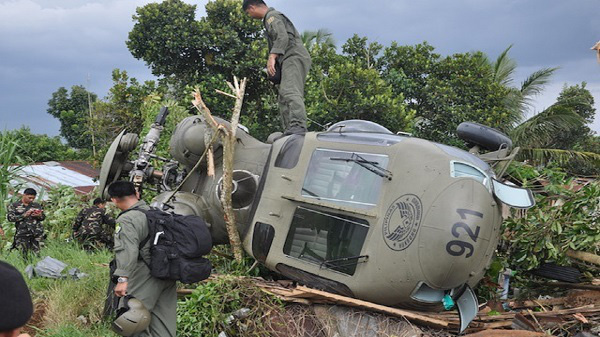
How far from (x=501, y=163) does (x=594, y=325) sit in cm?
171

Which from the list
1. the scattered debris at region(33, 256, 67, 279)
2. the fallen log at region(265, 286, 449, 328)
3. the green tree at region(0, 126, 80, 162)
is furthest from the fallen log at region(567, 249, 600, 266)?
the green tree at region(0, 126, 80, 162)

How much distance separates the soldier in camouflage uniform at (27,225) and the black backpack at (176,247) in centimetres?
535

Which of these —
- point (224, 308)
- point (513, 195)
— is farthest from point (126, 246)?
point (513, 195)

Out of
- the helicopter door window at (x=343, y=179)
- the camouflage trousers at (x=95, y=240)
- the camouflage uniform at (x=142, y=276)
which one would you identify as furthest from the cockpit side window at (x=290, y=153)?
the camouflage trousers at (x=95, y=240)

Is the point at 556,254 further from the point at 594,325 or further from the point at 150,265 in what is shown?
the point at 150,265

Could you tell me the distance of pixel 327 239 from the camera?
5.16 m

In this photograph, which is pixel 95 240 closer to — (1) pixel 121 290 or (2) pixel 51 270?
(2) pixel 51 270

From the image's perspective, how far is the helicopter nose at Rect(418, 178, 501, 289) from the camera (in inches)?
176

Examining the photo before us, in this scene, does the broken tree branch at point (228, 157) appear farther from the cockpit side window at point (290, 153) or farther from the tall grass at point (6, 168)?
the tall grass at point (6, 168)

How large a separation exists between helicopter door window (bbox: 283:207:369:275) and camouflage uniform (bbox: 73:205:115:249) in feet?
14.3

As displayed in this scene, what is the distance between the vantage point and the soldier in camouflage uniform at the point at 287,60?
6.73 metres

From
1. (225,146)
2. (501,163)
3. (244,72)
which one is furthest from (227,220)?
(244,72)

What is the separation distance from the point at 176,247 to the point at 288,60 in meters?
3.24

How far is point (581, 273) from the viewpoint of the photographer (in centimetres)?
573
